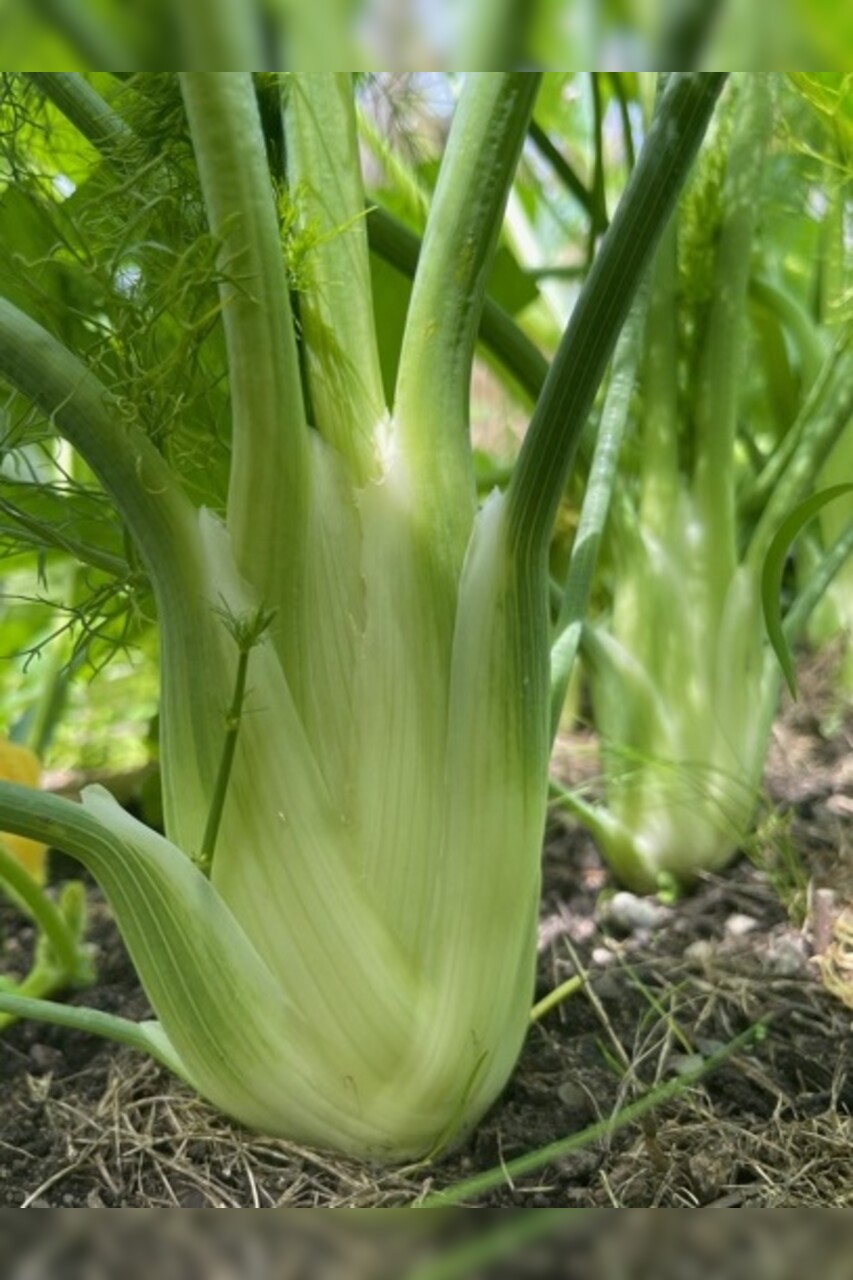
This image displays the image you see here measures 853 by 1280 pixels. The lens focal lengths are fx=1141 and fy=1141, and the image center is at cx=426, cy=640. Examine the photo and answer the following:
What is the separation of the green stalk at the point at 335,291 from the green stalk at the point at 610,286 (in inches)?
2.5

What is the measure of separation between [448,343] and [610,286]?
7 cm

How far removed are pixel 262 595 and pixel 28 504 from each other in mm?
141

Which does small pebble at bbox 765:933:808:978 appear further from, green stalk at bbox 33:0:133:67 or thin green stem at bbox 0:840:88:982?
green stalk at bbox 33:0:133:67

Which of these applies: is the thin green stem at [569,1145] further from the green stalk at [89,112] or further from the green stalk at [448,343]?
the green stalk at [89,112]

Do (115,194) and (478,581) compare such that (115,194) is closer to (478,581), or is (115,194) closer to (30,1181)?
(478,581)

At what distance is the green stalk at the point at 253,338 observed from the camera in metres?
0.31

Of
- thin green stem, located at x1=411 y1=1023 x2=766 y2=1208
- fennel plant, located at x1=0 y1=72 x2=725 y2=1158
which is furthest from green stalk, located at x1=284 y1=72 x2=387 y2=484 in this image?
thin green stem, located at x1=411 y1=1023 x2=766 y2=1208

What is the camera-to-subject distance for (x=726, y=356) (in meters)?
0.63

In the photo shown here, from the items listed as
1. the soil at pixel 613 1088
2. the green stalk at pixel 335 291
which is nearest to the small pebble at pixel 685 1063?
the soil at pixel 613 1088

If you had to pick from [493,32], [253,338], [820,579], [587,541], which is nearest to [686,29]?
[493,32]

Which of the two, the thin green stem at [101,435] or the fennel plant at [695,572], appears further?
the fennel plant at [695,572]

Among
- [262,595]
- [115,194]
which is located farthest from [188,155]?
[262,595]

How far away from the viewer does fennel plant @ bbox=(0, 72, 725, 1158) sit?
1.15ft

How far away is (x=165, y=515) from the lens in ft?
1.17
